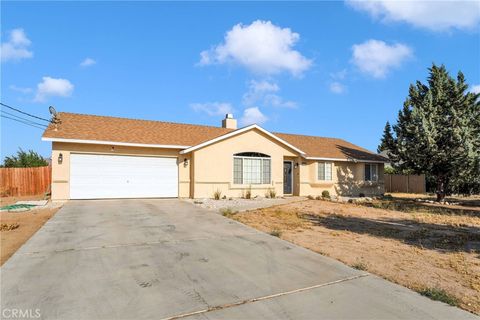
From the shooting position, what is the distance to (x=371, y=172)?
1009 inches

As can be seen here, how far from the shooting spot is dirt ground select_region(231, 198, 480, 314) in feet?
18.7

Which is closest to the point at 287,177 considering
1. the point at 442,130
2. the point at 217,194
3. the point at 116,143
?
the point at 217,194

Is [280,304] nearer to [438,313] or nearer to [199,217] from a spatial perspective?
[438,313]

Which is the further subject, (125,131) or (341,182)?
(341,182)

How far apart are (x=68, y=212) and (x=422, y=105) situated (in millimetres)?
18770

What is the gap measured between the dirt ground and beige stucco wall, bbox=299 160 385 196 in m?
8.17

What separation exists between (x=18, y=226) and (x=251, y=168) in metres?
12.5

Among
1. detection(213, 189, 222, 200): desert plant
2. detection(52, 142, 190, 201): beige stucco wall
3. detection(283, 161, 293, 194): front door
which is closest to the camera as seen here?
detection(52, 142, 190, 201): beige stucco wall

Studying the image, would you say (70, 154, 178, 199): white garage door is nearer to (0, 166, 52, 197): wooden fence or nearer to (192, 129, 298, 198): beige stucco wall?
(192, 129, 298, 198): beige stucco wall

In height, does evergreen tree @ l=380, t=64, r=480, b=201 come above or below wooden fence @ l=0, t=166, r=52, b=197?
above
